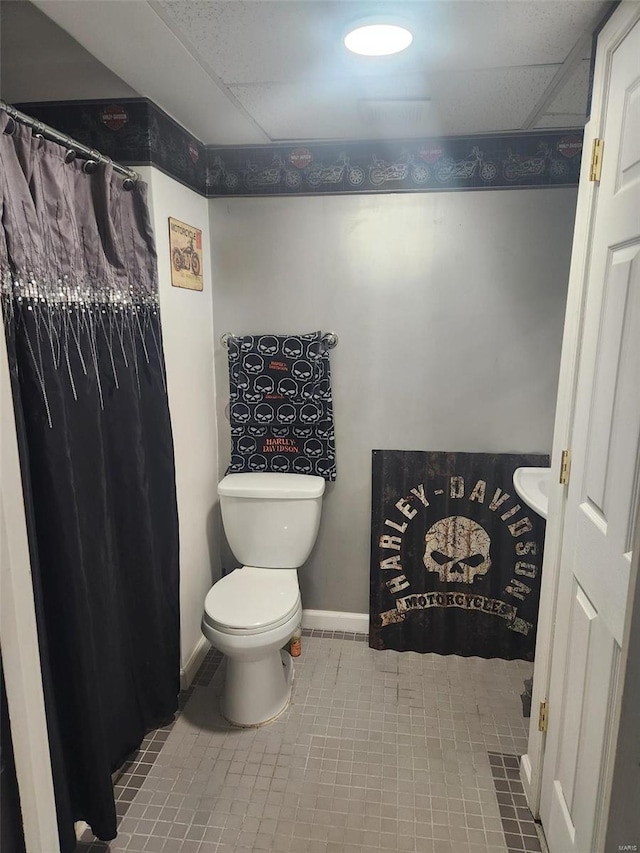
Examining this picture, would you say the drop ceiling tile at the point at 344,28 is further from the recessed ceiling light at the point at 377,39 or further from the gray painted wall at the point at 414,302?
the gray painted wall at the point at 414,302

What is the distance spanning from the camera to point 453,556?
2.47 meters

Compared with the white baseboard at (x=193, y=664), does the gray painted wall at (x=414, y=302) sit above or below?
above

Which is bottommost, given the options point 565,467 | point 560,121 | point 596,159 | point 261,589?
point 261,589

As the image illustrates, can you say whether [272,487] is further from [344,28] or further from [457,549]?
[344,28]

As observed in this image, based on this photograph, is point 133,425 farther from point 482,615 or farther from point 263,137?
point 482,615

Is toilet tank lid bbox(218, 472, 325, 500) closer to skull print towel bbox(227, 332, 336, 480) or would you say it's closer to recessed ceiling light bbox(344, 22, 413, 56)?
skull print towel bbox(227, 332, 336, 480)

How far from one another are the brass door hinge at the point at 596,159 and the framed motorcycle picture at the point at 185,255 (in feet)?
4.68

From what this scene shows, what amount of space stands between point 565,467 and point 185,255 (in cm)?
161

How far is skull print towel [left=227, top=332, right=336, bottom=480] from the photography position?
2422 mm

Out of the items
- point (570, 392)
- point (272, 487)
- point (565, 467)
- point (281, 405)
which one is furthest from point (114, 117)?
point (565, 467)

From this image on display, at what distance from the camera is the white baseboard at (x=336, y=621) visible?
2.67 meters

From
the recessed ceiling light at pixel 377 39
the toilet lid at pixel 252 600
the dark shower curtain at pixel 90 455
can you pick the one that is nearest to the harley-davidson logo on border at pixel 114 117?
the dark shower curtain at pixel 90 455

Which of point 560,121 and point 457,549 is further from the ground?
point 560,121

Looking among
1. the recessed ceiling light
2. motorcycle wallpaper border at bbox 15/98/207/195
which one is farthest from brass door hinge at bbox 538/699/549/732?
motorcycle wallpaper border at bbox 15/98/207/195
